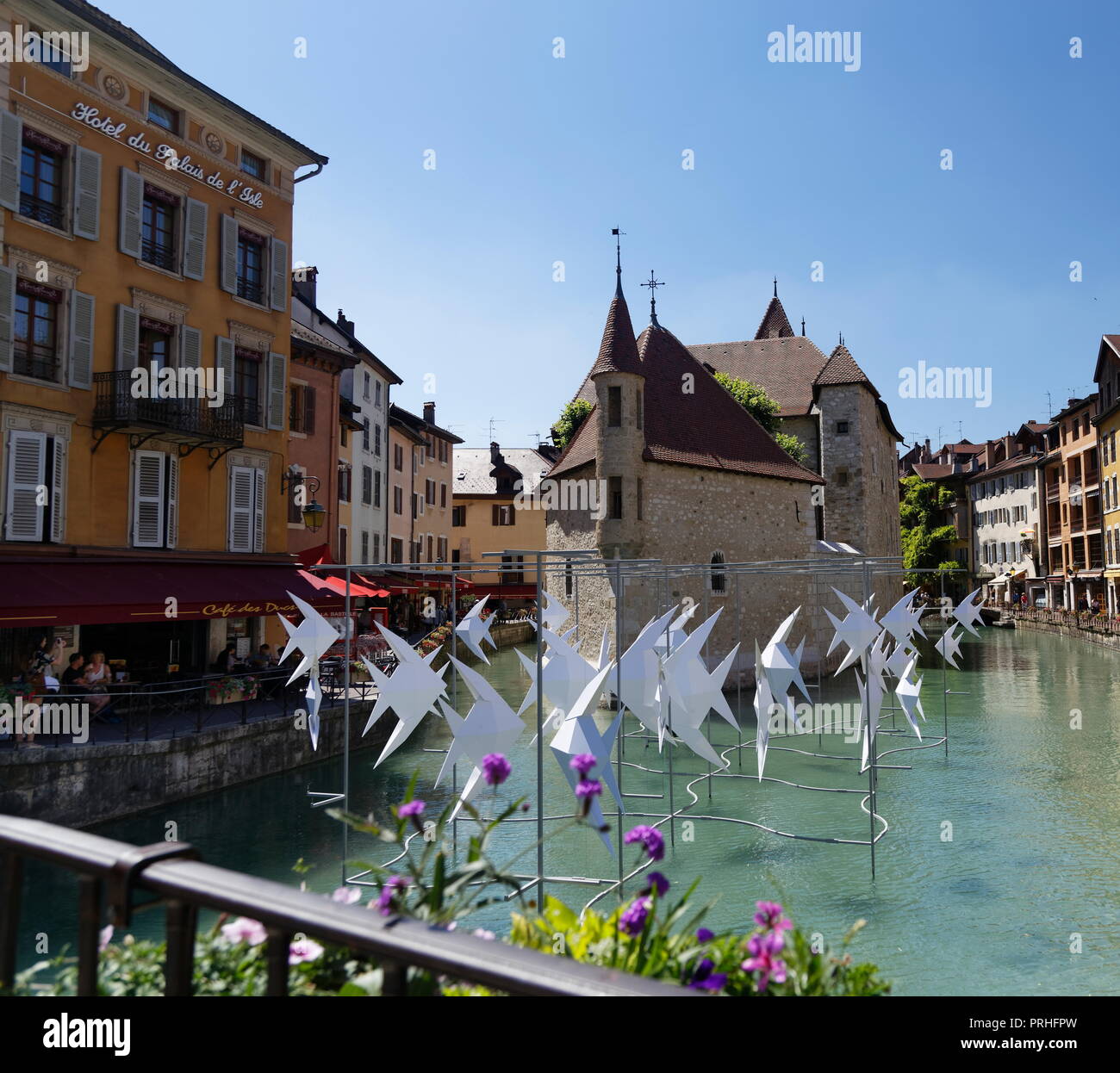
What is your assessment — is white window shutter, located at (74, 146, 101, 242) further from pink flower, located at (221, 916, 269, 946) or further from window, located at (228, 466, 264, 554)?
pink flower, located at (221, 916, 269, 946)

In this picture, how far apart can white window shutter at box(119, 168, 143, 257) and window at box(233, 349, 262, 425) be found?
3.12m

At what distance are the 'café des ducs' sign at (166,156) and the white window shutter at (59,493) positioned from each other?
20.4 feet

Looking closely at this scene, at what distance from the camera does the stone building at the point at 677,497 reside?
2641cm

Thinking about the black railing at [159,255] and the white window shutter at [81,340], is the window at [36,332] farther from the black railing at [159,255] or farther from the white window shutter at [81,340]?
the black railing at [159,255]

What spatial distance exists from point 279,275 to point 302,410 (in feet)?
17.9

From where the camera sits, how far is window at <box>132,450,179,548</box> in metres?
17.7

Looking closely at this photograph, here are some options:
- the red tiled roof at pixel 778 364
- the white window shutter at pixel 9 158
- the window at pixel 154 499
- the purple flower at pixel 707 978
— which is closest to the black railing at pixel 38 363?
the window at pixel 154 499

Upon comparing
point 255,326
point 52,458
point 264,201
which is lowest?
point 52,458
